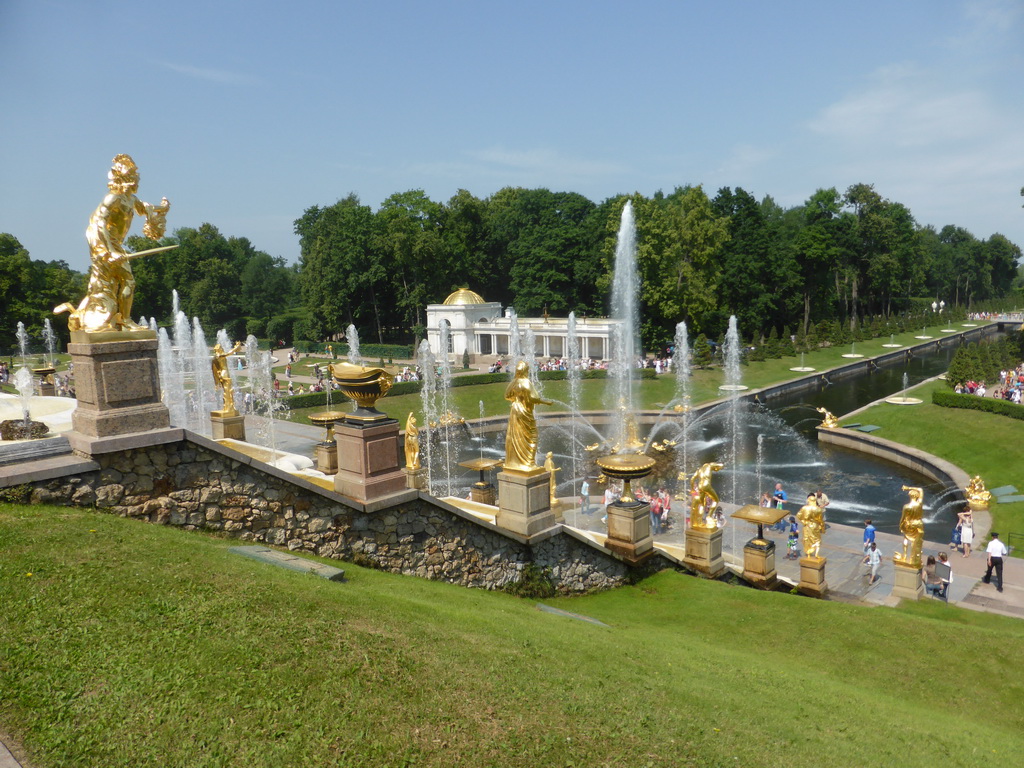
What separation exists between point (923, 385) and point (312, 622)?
47566 mm

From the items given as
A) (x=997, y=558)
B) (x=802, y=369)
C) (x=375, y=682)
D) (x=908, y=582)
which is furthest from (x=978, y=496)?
(x=802, y=369)

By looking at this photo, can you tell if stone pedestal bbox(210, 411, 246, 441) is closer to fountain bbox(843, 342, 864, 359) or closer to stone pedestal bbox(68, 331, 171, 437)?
stone pedestal bbox(68, 331, 171, 437)

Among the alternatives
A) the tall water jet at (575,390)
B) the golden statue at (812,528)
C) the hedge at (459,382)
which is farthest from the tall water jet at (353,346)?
the golden statue at (812,528)

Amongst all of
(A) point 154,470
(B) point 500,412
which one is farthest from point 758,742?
(B) point 500,412

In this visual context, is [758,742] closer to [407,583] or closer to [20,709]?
[407,583]

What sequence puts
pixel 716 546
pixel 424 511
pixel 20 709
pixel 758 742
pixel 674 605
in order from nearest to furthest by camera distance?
pixel 20 709 < pixel 758 742 < pixel 424 511 < pixel 674 605 < pixel 716 546

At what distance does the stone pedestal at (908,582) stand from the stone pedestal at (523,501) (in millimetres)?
8205

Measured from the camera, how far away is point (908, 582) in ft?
45.5

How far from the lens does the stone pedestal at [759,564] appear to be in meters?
13.0

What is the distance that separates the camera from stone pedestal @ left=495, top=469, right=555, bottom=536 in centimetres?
1064

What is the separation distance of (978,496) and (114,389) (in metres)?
23.9

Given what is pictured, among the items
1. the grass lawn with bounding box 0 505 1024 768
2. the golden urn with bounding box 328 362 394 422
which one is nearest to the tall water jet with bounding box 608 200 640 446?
the golden urn with bounding box 328 362 394 422

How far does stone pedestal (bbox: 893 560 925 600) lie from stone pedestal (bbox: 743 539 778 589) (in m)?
2.98

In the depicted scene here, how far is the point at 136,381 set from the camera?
857 centimetres
